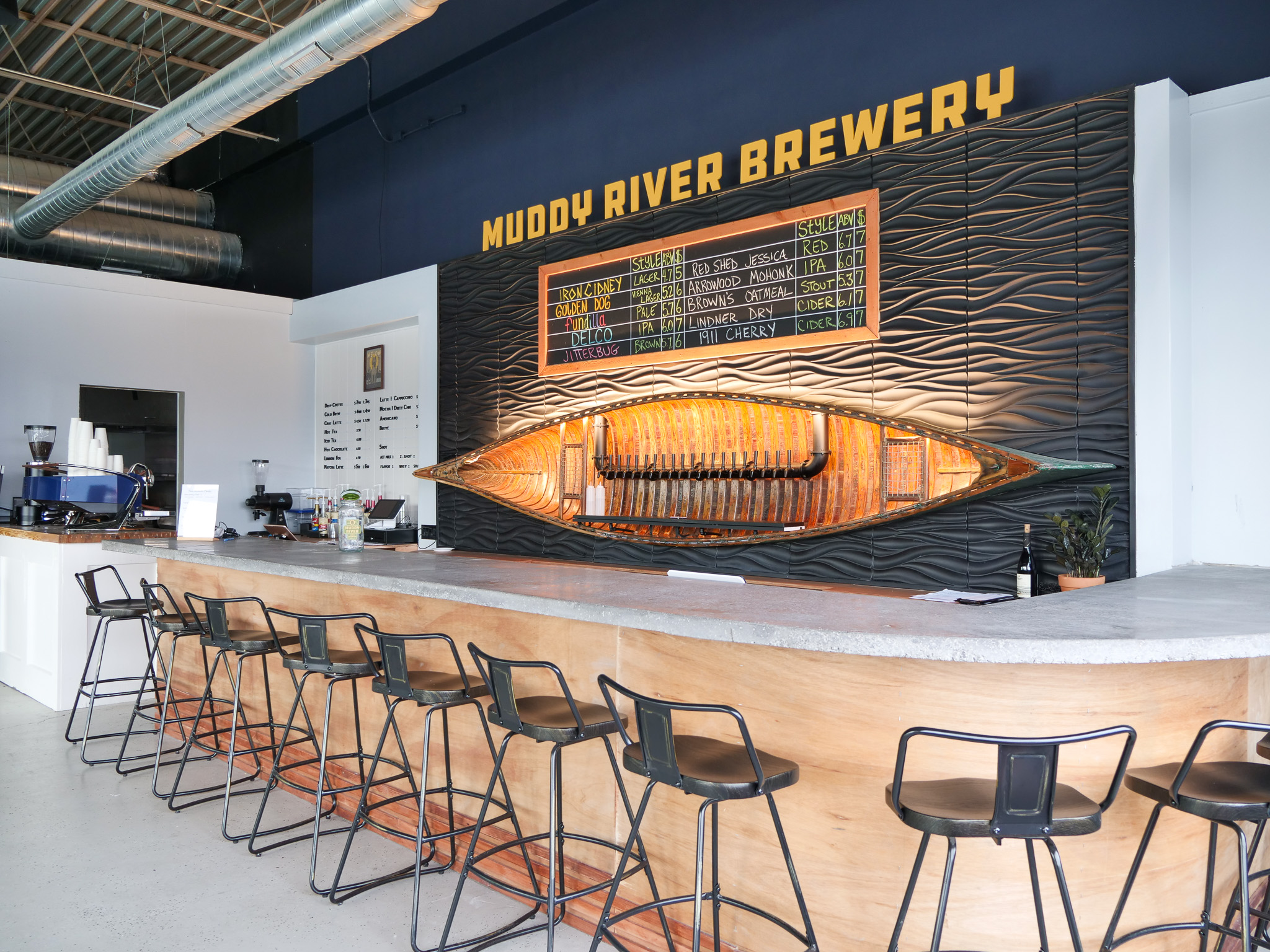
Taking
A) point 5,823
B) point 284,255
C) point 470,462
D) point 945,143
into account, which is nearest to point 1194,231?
point 945,143

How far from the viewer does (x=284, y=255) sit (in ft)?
29.0

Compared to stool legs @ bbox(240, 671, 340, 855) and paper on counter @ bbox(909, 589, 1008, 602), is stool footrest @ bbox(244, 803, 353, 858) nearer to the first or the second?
→ stool legs @ bbox(240, 671, 340, 855)

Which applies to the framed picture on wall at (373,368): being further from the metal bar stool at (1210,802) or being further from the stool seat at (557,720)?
the metal bar stool at (1210,802)

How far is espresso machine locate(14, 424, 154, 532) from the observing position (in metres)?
6.17

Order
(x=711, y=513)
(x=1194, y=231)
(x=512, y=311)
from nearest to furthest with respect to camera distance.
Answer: (x=1194, y=231) → (x=711, y=513) → (x=512, y=311)

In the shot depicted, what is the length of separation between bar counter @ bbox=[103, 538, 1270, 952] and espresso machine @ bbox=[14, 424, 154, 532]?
4.74m

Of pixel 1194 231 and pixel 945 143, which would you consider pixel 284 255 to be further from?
pixel 1194 231

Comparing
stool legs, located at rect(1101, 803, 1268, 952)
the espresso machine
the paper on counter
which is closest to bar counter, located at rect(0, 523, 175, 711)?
the espresso machine

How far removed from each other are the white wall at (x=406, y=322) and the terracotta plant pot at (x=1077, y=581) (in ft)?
15.2

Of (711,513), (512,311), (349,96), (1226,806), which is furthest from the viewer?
(349,96)

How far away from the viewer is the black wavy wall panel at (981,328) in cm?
356

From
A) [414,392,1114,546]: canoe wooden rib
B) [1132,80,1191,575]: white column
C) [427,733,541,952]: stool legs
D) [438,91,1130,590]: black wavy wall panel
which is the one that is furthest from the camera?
[414,392,1114,546]: canoe wooden rib

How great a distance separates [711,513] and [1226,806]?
314 cm

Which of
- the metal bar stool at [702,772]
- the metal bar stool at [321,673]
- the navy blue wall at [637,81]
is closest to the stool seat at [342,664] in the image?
the metal bar stool at [321,673]
